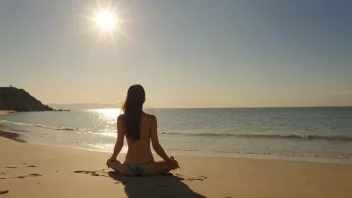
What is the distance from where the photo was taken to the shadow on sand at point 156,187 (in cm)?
449

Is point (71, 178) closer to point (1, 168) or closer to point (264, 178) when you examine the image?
point (1, 168)

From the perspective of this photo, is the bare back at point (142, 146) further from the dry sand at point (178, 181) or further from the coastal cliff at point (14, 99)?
the coastal cliff at point (14, 99)

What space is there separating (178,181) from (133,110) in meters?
1.43

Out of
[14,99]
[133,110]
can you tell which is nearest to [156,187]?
[133,110]

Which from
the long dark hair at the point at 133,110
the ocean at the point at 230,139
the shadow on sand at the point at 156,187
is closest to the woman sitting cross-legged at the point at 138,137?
the long dark hair at the point at 133,110

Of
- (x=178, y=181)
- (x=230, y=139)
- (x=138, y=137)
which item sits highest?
(x=138, y=137)

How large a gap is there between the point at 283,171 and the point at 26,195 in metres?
5.28

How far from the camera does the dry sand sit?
4680 millimetres

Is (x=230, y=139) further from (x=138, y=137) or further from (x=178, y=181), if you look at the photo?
(x=138, y=137)

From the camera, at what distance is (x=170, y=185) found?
198 inches

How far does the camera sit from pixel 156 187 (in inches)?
191

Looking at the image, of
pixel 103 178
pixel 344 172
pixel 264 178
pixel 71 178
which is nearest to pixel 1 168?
pixel 71 178

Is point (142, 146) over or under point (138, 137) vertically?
under

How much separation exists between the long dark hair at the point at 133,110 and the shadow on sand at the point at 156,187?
0.74 metres
